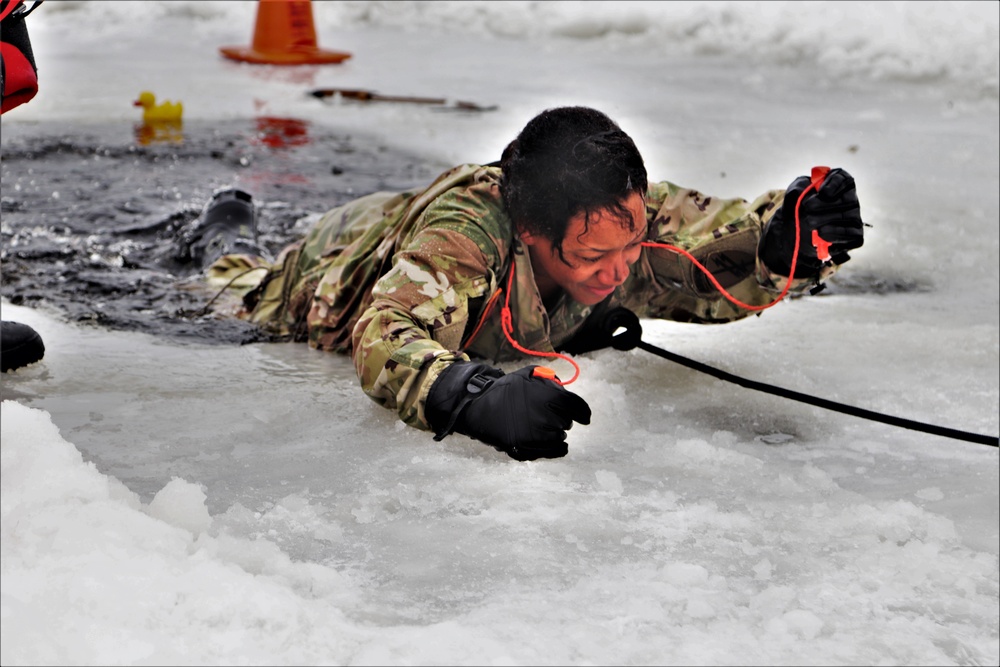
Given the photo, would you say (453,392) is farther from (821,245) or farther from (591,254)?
(821,245)

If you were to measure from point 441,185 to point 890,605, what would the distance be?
128cm

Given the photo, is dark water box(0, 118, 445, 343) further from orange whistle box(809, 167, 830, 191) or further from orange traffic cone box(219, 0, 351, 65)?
orange traffic cone box(219, 0, 351, 65)

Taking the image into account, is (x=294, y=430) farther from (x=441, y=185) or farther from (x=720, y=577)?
(x=720, y=577)

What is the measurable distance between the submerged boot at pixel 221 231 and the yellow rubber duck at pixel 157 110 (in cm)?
208

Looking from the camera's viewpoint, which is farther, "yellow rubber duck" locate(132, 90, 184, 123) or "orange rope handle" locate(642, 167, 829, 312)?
"yellow rubber duck" locate(132, 90, 184, 123)

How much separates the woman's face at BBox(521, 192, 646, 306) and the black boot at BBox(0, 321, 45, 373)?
42.3 inches

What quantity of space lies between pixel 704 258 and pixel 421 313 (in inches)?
31.4

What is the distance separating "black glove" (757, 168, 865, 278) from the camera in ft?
7.29

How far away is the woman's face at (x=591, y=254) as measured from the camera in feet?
7.20

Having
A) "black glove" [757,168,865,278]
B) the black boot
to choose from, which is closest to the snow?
the black boot

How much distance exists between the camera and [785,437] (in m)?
2.40

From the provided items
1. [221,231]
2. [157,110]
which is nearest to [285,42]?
[157,110]

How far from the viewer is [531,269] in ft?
7.82

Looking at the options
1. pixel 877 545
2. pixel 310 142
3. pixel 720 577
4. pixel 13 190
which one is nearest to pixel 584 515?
pixel 720 577
